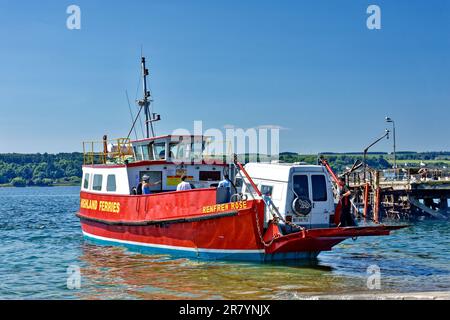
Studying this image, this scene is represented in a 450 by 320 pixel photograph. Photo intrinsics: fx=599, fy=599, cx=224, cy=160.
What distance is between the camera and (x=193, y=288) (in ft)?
51.5

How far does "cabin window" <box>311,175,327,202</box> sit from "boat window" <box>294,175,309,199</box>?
0.25 metres

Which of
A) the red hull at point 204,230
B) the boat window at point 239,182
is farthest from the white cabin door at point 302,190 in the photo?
the boat window at point 239,182

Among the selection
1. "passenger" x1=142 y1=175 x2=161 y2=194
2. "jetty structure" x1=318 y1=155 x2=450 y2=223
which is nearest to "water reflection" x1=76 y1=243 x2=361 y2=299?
"passenger" x1=142 y1=175 x2=161 y2=194

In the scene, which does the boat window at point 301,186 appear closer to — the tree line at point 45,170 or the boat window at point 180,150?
the boat window at point 180,150

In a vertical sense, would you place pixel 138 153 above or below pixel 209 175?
above

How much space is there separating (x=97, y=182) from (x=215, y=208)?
851cm

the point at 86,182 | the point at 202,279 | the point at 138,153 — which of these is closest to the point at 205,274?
the point at 202,279

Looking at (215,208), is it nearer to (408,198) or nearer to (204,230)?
(204,230)

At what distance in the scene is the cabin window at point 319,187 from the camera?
18.4 meters

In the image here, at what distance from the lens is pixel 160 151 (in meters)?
23.6

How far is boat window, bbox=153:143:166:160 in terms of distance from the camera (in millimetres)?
23531

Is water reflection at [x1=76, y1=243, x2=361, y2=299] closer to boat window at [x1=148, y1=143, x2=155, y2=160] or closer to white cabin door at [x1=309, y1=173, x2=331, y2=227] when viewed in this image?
white cabin door at [x1=309, y1=173, x2=331, y2=227]

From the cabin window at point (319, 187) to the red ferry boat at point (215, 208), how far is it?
0.03 meters

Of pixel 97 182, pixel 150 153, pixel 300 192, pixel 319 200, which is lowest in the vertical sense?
pixel 319 200
